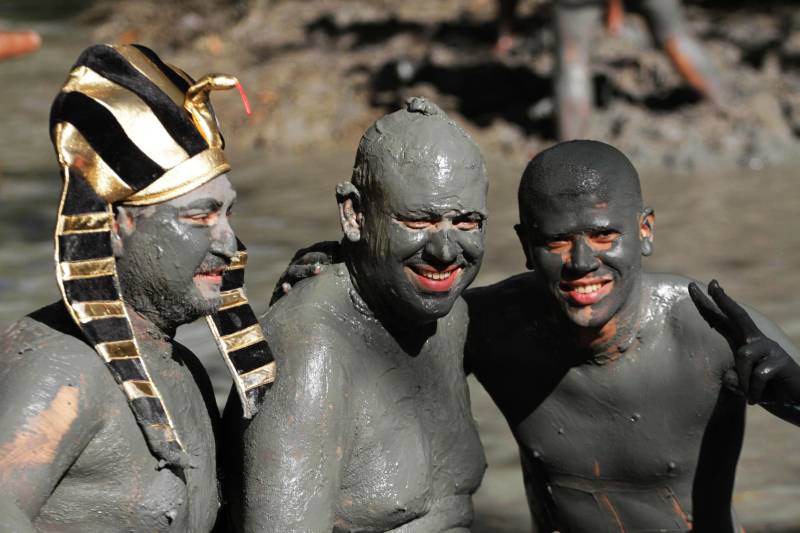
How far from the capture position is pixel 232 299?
3717 millimetres

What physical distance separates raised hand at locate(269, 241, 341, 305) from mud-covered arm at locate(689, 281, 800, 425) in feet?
3.47

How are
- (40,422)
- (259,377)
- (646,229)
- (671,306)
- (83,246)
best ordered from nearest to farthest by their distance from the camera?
1. (40,422)
2. (83,246)
3. (259,377)
4. (646,229)
5. (671,306)

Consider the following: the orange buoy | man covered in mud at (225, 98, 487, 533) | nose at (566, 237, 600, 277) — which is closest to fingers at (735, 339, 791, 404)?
nose at (566, 237, 600, 277)

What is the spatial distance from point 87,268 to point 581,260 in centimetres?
146

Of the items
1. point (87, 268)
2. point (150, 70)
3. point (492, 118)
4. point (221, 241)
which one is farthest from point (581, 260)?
point (492, 118)

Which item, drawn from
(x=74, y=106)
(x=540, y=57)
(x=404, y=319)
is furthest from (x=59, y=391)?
(x=540, y=57)

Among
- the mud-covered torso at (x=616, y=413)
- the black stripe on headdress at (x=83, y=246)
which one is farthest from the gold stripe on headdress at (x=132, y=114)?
the mud-covered torso at (x=616, y=413)

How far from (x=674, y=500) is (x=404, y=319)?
3.73ft

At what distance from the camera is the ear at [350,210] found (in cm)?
386

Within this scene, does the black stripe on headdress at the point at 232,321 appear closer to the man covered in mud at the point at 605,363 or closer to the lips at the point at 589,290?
the man covered in mud at the point at 605,363

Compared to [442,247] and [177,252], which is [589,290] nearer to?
[442,247]

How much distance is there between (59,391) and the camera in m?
3.15

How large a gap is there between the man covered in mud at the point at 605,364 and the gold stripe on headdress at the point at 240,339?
928 millimetres

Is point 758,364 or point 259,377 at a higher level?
point 259,377
